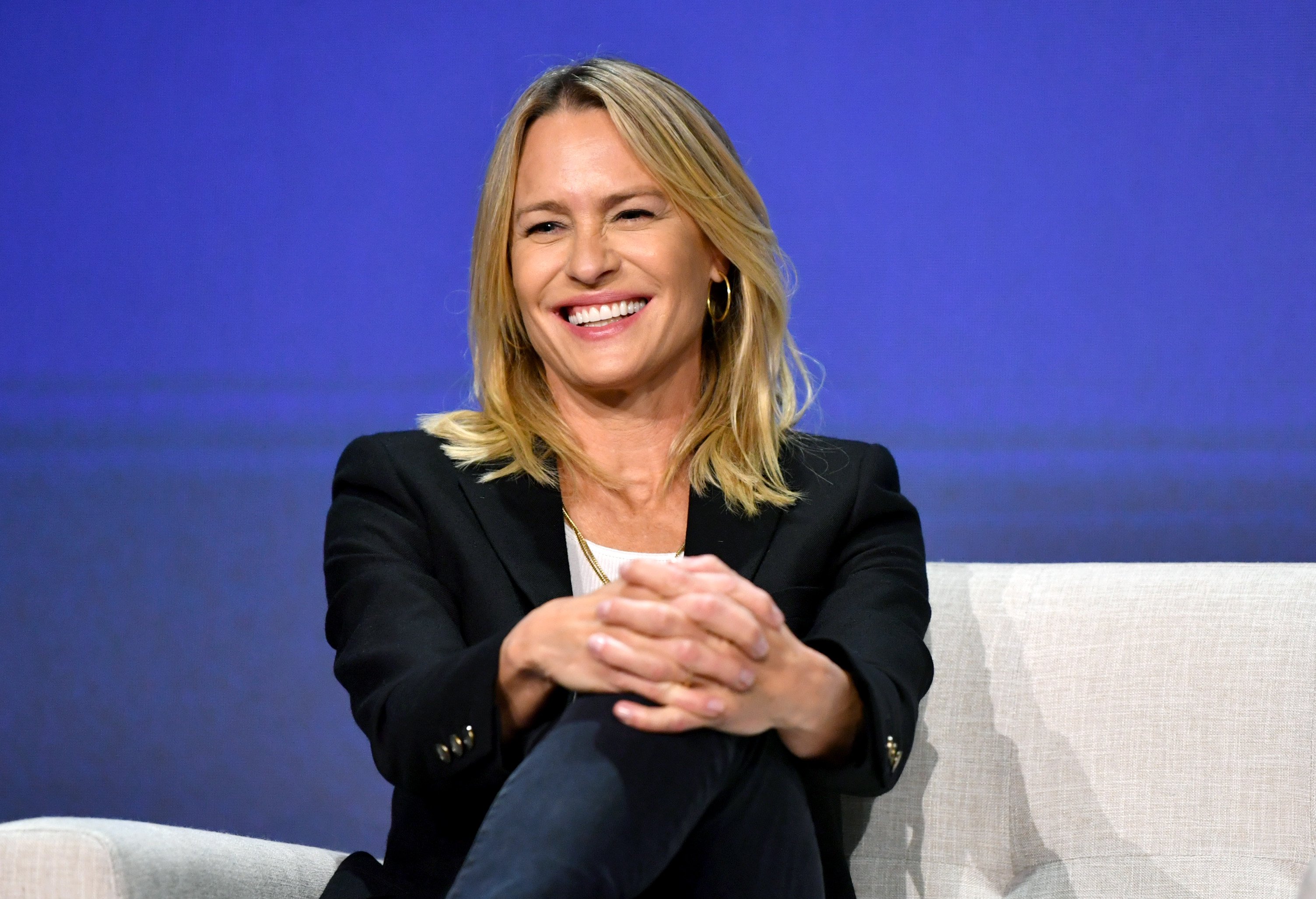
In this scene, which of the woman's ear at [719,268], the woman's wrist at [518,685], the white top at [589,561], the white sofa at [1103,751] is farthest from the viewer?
the woman's ear at [719,268]

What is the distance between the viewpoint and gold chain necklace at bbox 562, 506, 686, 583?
5.35ft

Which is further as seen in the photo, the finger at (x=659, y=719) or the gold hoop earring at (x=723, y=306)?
the gold hoop earring at (x=723, y=306)

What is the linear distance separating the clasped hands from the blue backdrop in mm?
1064

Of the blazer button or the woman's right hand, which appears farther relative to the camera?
the blazer button

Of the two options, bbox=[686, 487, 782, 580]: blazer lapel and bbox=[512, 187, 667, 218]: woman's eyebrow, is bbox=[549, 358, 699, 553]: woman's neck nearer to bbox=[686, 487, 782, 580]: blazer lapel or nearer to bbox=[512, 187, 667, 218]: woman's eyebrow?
bbox=[686, 487, 782, 580]: blazer lapel

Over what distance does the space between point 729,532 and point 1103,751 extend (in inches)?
19.9

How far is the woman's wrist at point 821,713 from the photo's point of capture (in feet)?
4.06

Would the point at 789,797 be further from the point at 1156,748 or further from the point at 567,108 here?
the point at 567,108

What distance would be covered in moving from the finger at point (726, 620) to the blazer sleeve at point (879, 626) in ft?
0.54

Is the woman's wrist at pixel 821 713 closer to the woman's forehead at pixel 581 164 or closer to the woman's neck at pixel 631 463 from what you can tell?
the woman's neck at pixel 631 463

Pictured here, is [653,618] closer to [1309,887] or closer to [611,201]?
[1309,887]

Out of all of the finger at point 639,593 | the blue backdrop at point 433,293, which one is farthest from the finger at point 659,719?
the blue backdrop at point 433,293

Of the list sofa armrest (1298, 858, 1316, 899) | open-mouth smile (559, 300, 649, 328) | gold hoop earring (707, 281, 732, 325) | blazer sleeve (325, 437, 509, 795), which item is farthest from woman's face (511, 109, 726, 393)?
sofa armrest (1298, 858, 1316, 899)

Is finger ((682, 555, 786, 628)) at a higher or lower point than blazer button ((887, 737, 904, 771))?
higher
